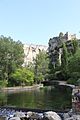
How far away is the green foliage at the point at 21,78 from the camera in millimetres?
76125

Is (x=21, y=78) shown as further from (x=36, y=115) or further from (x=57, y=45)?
(x=57, y=45)

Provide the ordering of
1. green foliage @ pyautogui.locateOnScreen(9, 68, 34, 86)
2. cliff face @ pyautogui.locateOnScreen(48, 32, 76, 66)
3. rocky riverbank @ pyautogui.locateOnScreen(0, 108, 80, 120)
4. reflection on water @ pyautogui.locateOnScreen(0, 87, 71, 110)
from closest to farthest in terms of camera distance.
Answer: rocky riverbank @ pyautogui.locateOnScreen(0, 108, 80, 120) < reflection on water @ pyautogui.locateOnScreen(0, 87, 71, 110) < green foliage @ pyautogui.locateOnScreen(9, 68, 34, 86) < cliff face @ pyautogui.locateOnScreen(48, 32, 76, 66)

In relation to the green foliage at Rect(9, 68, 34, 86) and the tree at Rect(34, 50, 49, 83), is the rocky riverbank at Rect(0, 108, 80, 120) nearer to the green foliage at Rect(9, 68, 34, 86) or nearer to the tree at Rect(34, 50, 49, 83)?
the green foliage at Rect(9, 68, 34, 86)

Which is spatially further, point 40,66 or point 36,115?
point 40,66

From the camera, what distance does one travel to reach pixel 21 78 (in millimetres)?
76812

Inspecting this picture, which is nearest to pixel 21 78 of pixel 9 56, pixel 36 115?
pixel 9 56

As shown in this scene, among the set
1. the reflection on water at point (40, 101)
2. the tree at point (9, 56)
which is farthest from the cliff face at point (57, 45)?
the reflection on water at point (40, 101)

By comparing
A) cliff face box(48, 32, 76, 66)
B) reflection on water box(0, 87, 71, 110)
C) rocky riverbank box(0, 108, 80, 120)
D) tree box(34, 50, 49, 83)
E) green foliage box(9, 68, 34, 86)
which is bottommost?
Answer: rocky riverbank box(0, 108, 80, 120)

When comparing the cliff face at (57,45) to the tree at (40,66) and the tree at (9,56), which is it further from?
the tree at (9,56)

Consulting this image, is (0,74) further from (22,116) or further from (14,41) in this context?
(22,116)

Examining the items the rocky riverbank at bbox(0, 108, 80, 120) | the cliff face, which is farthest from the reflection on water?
the cliff face

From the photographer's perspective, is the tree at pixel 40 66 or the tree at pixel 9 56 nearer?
the tree at pixel 9 56

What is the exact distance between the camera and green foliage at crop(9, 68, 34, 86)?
250 ft

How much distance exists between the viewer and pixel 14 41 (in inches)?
3056
